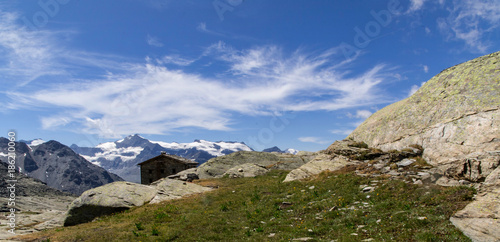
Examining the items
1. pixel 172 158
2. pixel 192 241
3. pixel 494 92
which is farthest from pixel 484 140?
pixel 172 158

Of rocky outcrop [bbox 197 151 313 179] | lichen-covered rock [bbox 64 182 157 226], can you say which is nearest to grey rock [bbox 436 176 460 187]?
lichen-covered rock [bbox 64 182 157 226]

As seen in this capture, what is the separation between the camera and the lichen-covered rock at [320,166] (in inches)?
1171

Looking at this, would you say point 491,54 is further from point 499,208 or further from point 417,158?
point 499,208

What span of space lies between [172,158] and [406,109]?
6380cm

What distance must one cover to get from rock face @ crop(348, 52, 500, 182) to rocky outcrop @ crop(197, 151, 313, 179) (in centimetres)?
2892

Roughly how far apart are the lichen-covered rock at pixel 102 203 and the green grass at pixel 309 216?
169cm

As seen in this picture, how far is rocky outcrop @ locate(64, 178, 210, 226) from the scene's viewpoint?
94.7 ft

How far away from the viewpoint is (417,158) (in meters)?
22.2

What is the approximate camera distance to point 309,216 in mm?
18438

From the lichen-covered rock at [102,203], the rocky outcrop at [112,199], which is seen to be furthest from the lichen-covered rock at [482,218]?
the lichen-covered rock at [102,203]

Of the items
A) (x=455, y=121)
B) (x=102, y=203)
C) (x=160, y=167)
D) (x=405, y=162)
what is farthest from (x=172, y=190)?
(x=160, y=167)

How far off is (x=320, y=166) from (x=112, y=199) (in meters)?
22.3

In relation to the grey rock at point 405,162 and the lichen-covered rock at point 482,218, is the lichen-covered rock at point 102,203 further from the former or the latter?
the lichen-covered rock at point 482,218

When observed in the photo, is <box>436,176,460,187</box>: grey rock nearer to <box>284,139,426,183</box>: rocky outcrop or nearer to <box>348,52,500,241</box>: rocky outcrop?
<box>348,52,500,241</box>: rocky outcrop
